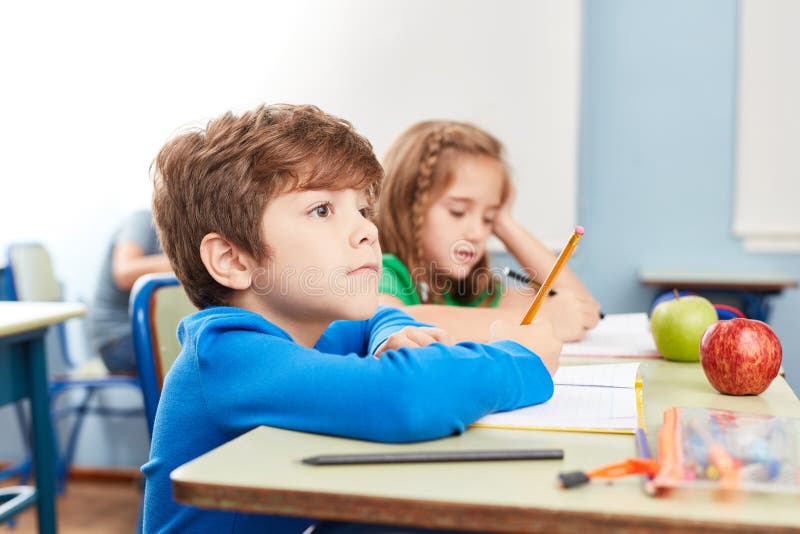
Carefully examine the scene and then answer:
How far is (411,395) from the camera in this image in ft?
2.41

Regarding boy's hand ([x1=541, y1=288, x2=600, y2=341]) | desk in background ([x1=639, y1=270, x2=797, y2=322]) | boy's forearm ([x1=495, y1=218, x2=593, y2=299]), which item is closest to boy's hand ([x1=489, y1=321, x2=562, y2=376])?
boy's hand ([x1=541, y1=288, x2=600, y2=341])

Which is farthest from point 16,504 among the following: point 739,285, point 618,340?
point 739,285

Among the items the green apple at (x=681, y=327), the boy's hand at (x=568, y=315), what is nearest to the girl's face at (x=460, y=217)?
the boy's hand at (x=568, y=315)

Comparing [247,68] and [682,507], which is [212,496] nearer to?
[682,507]

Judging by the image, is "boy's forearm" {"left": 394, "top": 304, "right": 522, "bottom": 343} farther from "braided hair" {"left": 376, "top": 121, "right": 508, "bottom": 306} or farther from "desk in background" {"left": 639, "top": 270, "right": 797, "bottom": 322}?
"desk in background" {"left": 639, "top": 270, "right": 797, "bottom": 322}

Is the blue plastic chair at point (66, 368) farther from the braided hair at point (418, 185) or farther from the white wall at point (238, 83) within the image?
the braided hair at point (418, 185)

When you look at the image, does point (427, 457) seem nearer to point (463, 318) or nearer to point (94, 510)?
point (463, 318)

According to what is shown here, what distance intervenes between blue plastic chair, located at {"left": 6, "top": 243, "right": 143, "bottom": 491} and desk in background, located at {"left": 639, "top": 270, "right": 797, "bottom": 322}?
183cm

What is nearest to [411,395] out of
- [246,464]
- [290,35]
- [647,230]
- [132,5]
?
[246,464]

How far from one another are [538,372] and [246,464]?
1.14 feet

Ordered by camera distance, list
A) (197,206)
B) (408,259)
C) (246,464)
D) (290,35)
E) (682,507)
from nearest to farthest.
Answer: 1. (682,507)
2. (246,464)
3. (197,206)
4. (408,259)
5. (290,35)

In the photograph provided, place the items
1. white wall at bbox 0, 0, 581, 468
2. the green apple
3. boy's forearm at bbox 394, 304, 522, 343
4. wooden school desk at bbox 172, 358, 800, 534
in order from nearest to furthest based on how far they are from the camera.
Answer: wooden school desk at bbox 172, 358, 800, 534, the green apple, boy's forearm at bbox 394, 304, 522, 343, white wall at bbox 0, 0, 581, 468

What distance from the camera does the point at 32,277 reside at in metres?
2.91

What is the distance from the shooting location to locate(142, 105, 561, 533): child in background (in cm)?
76
